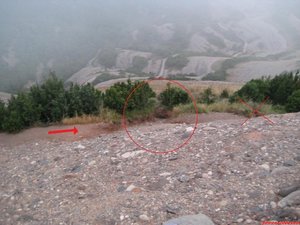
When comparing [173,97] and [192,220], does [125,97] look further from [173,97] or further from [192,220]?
[192,220]

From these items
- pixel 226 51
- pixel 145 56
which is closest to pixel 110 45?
pixel 145 56

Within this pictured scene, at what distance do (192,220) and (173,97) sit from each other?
7380 mm

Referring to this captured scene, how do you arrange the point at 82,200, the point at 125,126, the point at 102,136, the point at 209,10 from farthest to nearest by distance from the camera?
the point at 209,10, the point at 125,126, the point at 102,136, the point at 82,200

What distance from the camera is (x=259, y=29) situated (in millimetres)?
86062

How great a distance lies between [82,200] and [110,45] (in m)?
85.5

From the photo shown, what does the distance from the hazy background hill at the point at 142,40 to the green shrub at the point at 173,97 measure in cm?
3282

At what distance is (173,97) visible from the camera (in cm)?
1066

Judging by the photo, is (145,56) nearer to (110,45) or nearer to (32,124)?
(110,45)

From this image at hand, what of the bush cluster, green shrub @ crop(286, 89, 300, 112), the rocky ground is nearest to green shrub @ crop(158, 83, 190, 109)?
the bush cluster

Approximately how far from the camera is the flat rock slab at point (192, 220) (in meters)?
3.48

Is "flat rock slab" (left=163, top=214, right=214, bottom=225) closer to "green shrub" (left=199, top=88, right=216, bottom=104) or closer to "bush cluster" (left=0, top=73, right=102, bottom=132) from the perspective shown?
"bush cluster" (left=0, top=73, right=102, bottom=132)

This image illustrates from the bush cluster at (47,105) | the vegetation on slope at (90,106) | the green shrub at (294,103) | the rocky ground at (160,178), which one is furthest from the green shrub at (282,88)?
the bush cluster at (47,105)

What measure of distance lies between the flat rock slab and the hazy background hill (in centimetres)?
4027

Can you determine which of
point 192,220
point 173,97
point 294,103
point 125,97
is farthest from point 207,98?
point 192,220
